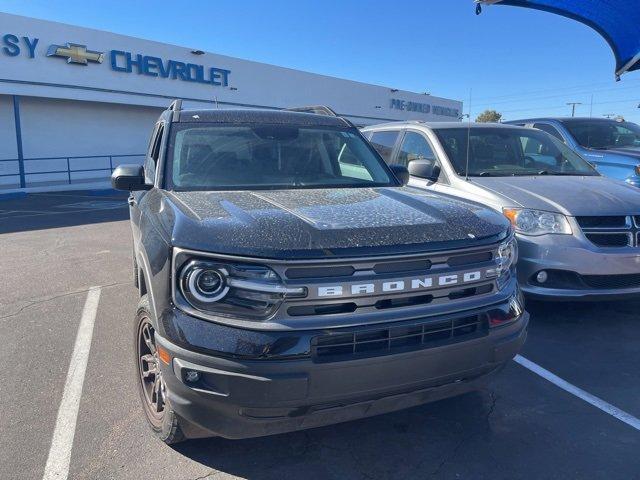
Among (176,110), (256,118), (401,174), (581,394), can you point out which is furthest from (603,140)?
(176,110)

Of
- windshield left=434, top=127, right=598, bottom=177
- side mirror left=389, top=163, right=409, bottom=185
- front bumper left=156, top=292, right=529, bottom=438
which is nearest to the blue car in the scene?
windshield left=434, top=127, right=598, bottom=177

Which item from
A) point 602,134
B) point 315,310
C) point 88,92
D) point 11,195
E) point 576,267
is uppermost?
point 88,92

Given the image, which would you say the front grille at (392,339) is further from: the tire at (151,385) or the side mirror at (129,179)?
the side mirror at (129,179)

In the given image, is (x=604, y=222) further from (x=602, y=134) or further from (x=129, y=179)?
(x=602, y=134)

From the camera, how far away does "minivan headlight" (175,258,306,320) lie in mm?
2193

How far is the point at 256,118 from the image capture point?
4.13m

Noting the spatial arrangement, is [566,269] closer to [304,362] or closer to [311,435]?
[311,435]

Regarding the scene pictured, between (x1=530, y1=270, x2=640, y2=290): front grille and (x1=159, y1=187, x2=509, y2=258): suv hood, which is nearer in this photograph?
(x1=159, y1=187, x2=509, y2=258): suv hood

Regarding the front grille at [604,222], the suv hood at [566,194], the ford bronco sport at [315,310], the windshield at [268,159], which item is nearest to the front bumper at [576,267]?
the front grille at [604,222]

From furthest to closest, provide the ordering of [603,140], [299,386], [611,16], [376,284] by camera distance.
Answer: [603,140], [611,16], [376,284], [299,386]

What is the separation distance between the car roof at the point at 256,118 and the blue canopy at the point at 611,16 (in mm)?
4521

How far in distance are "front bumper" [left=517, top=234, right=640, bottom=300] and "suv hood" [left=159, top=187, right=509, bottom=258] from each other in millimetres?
1547

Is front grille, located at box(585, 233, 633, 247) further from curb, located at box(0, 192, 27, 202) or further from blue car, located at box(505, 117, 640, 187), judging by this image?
curb, located at box(0, 192, 27, 202)

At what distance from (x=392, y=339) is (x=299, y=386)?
0.49 m
